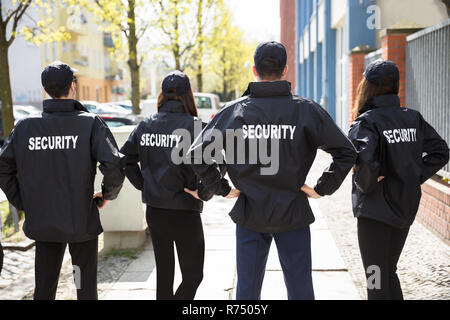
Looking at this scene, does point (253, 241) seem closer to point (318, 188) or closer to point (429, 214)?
point (318, 188)

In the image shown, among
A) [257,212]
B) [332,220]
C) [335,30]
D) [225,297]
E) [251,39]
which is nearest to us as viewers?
[257,212]

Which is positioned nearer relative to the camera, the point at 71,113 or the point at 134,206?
the point at 71,113

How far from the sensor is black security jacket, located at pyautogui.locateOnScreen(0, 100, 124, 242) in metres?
3.43

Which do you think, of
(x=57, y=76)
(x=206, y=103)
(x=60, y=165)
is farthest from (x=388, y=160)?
(x=206, y=103)

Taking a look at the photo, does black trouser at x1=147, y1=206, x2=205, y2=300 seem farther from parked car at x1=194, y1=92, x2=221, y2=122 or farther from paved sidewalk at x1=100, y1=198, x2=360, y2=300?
parked car at x1=194, y1=92, x2=221, y2=122

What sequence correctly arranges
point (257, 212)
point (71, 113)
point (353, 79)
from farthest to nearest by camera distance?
1. point (353, 79)
2. point (71, 113)
3. point (257, 212)

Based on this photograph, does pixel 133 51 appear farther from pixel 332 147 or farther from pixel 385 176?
pixel 332 147

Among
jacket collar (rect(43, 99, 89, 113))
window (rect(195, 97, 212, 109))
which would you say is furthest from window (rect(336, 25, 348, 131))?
jacket collar (rect(43, 99, 89, 113))

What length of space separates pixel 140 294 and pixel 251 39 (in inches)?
2561

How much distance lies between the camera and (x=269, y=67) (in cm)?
322

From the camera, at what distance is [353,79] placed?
11922 millimetres
